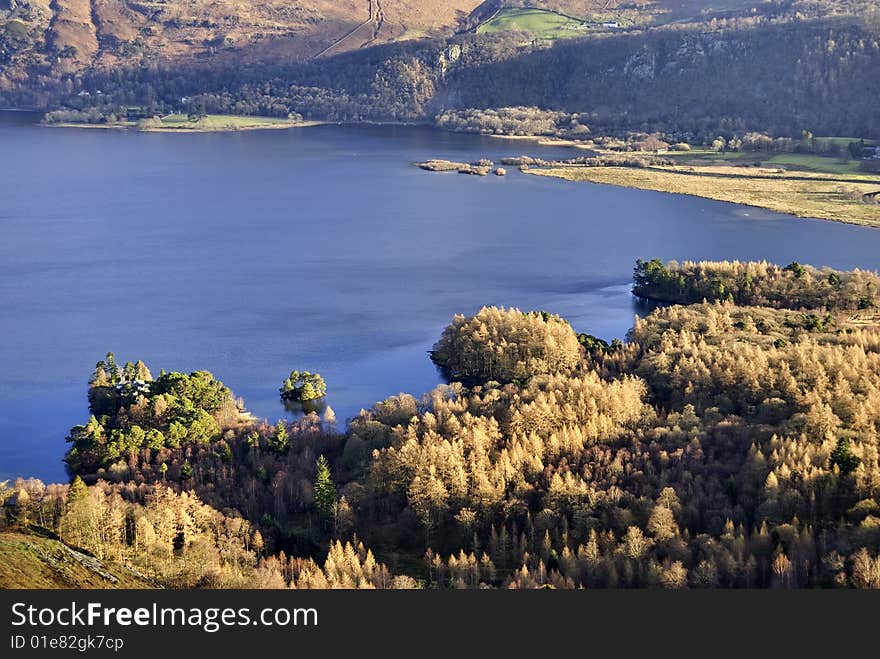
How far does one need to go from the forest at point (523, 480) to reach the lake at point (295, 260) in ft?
15.8

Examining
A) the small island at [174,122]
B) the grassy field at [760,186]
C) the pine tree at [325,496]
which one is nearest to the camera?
the pine tree at [325,496]

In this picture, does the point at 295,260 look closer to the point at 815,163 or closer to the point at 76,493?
the point at 76,493

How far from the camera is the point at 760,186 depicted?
99.5m

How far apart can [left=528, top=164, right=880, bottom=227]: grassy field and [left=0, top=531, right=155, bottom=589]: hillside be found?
69.0m

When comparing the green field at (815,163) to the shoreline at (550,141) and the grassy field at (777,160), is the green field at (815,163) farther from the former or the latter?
the shoreline at (550,141)

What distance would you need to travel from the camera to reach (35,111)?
185625 mm

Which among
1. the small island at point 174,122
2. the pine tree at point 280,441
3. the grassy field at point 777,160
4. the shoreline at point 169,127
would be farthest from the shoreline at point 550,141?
the pine tree at point 280,441

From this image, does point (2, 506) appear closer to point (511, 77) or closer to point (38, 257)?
point (38, 257)

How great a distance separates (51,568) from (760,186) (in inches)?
3363

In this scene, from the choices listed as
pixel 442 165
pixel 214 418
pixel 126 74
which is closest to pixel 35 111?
pixel 126 74

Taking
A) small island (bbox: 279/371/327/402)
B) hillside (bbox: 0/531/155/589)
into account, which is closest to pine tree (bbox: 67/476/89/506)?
hillside (bbox: 0/531/155/589)

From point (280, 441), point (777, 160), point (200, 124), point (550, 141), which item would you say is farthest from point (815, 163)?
point (200, 124)

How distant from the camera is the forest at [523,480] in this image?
28.6 metres

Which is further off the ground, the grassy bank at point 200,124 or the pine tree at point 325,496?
the grassy bank at point 200,124
